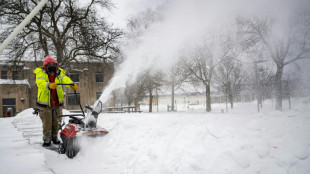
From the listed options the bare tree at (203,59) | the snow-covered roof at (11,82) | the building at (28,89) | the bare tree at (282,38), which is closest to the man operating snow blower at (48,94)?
the bare tree at (282,38)

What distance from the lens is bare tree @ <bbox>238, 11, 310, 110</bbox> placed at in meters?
6.17

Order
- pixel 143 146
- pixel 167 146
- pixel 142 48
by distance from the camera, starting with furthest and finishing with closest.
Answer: pixel 142 48 < pixel 143 146 < pixel 167 146

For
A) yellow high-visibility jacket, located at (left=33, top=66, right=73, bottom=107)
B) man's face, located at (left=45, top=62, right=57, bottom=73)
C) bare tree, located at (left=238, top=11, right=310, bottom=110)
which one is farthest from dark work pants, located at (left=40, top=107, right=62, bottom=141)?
bare tree, located at (left=238, top=11, right=310, bottom=110)

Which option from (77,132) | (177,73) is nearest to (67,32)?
(177,73)

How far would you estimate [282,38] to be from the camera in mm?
7711

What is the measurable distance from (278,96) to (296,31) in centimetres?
949

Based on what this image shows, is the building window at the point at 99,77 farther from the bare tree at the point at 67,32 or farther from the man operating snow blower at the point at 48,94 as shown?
the man operating snow blower at the point at 48,94

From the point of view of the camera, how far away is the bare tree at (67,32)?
46.5ft

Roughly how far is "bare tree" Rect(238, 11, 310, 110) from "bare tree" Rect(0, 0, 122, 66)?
10340mm

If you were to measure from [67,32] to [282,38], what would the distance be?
1570cm

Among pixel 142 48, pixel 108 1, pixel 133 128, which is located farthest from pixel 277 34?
pixel 108 1

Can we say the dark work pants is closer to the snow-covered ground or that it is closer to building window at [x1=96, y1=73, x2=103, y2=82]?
the snow-covered ground

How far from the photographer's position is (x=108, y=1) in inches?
641

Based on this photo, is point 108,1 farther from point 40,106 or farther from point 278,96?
point 278,96
